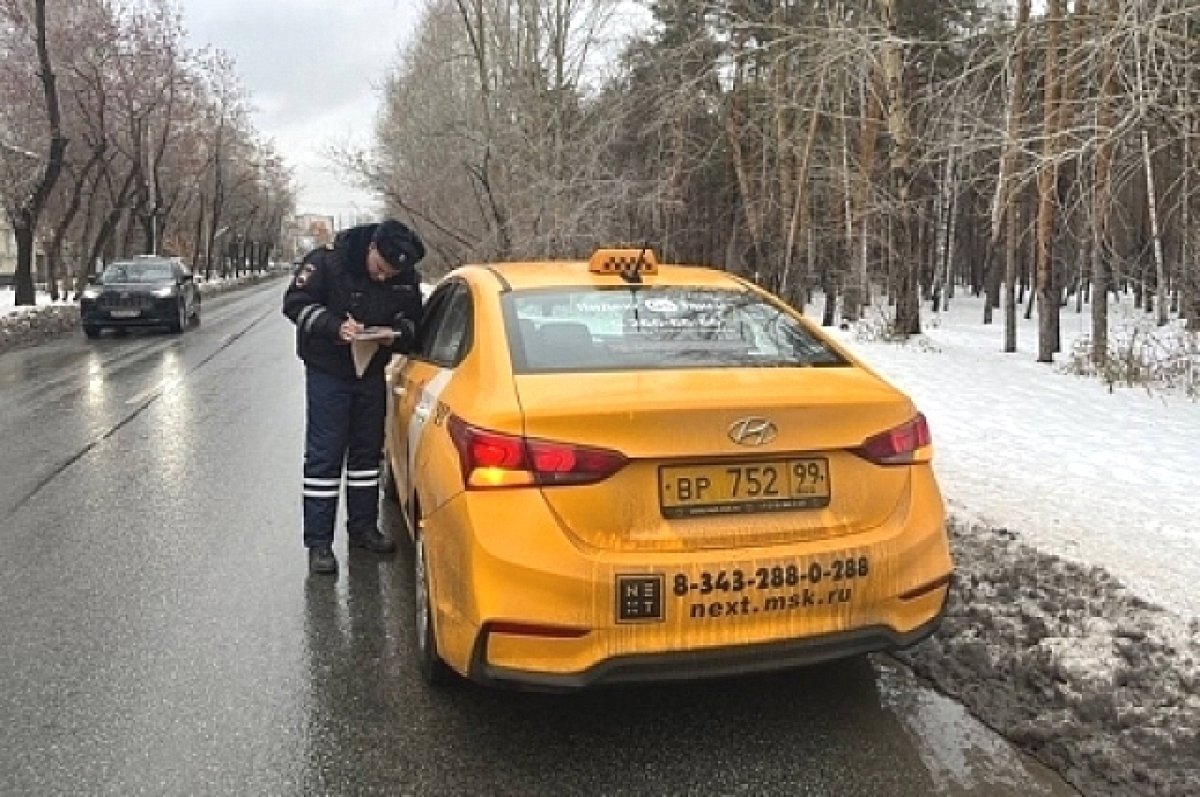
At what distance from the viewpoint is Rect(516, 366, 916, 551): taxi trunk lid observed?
312 centimetres

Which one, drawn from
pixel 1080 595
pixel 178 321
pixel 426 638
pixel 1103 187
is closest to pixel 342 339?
pixel 426 638

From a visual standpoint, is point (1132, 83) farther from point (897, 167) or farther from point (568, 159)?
point (568, 159)

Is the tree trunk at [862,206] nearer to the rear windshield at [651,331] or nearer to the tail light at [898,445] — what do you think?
the rear windshield at [651,331]

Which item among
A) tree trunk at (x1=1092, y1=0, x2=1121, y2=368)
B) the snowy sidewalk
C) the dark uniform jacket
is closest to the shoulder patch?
the dark uniform jacket

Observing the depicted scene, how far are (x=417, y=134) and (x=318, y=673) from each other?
1132 inches

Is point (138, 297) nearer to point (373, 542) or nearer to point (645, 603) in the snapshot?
point (373, 542)

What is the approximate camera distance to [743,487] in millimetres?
3211

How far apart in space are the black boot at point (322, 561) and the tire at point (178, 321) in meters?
18.8

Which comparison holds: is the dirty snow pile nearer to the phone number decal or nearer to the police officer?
the phone number decal

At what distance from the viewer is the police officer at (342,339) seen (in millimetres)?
5039

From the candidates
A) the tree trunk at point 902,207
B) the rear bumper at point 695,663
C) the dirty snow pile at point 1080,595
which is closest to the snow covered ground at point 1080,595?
the dirty snow pile at point 1080,595

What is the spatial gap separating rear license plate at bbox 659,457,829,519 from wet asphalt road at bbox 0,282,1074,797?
833mm

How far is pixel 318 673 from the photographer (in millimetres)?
4035

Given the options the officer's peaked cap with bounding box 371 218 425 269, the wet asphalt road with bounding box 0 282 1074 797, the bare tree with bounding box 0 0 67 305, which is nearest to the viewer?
the wet asphalt road with bounding box 0 282 1074 797
